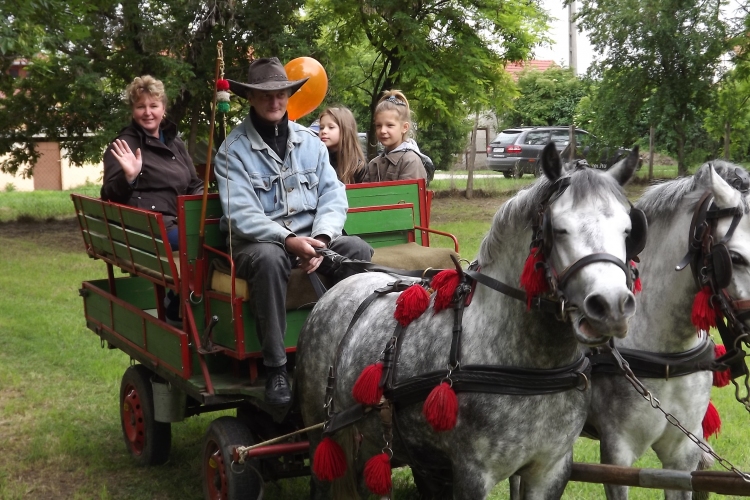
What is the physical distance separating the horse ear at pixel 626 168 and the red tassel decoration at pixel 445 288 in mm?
719

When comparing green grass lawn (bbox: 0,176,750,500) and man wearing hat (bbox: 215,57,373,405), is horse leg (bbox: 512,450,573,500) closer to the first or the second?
man wearing hat (bbox: 215,57,373,405)

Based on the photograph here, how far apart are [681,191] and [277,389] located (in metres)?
2.03

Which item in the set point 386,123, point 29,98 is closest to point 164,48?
point 29,98

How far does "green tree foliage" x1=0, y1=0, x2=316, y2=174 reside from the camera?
1279 cm

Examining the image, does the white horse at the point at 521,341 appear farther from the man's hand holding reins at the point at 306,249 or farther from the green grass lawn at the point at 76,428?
the green grass lawn at the point at 76,428

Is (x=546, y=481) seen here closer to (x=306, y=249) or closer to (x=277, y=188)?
(x=306, y=249)

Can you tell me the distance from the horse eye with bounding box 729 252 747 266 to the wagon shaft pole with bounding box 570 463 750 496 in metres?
0.77

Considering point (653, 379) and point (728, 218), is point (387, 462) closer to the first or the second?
point (653, 379)

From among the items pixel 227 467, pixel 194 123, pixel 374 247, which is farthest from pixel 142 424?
pixel 194 123

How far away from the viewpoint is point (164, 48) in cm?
1288

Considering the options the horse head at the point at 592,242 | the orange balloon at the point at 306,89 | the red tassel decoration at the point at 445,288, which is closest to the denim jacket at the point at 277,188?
the red tassel decoration at the point at 445,288

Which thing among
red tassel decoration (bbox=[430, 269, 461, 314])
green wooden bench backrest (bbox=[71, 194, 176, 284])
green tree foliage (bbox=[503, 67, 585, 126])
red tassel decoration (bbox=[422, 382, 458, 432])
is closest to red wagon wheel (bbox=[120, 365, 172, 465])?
green wooden bench backrest (bbox=[71, 194, 176, 284])

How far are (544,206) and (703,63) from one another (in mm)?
13064

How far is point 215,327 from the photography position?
4574mm
